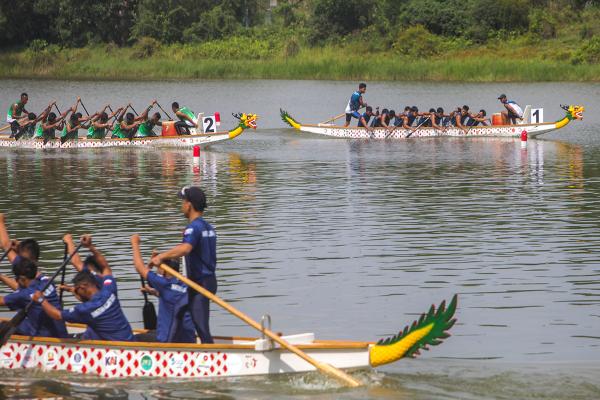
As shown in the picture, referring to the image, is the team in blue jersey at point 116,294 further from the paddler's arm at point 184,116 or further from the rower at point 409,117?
the rower at point 409,117

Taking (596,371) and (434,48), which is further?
(434,48)

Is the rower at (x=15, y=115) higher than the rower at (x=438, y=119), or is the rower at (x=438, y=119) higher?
the rower at (x=15, y=115)

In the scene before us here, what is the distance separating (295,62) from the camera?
76.5 metres

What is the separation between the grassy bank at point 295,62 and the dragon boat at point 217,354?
5500 centimetres

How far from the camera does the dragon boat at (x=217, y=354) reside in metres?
13.4

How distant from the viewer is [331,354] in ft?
44.8

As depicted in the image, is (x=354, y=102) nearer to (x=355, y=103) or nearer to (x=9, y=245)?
(x=355, y=103)

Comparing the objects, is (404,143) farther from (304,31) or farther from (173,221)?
(304,31)

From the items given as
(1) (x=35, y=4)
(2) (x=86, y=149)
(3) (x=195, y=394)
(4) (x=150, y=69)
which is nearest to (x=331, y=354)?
(3) (x=195, y=394)

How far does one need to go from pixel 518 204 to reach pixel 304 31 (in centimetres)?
5959

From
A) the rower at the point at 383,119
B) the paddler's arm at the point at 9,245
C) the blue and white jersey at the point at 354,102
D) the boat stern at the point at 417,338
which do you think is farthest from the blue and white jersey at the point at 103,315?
the rower at the point at 383,119

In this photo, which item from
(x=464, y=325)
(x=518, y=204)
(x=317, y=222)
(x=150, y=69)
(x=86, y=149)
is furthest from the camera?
(x=150, y=69)

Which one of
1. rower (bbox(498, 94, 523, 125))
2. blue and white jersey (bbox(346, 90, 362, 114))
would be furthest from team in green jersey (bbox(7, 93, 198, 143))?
rower (bbox(498, 94, 523, 125))

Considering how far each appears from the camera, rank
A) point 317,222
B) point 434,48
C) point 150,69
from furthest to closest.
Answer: point 150,69, point 434,48, point 317,222
